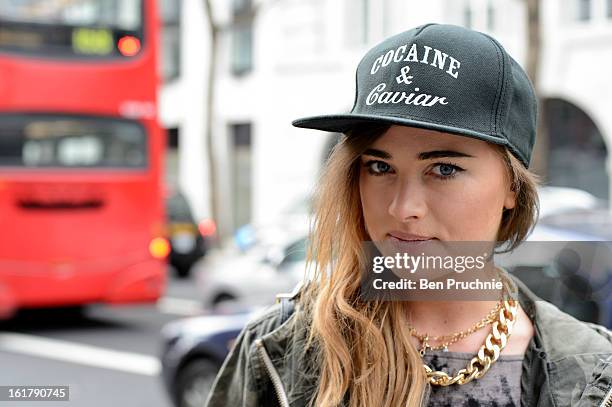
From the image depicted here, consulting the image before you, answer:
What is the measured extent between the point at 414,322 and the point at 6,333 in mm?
8643

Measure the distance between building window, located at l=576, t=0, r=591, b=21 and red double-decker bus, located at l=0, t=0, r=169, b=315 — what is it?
33.7ft

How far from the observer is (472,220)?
1.46 metres

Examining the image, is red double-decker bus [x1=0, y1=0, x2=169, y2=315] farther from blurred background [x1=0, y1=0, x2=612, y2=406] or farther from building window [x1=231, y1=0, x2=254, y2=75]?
building window [x1=231, y1=0, x2=254, y2=75]

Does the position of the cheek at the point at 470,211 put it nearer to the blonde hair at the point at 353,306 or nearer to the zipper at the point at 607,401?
the blonde hair at the point at 353,306

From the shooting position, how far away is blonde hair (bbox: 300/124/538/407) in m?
1.48

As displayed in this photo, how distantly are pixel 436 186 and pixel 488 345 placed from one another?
283 millimetres

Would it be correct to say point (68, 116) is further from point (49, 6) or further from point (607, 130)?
point (607, 130)

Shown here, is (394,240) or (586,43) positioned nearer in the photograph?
(394,240)

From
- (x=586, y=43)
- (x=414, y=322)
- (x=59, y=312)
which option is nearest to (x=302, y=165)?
(x=586, y=43)

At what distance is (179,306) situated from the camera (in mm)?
12055

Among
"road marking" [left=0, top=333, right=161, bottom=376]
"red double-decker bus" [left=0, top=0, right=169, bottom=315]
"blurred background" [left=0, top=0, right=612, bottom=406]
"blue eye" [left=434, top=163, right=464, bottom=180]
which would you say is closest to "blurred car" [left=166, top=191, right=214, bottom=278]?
"blurred background" [left=0, top=0, right=612, bottom=406]

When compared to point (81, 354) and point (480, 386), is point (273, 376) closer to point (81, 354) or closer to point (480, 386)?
point (480, 386)

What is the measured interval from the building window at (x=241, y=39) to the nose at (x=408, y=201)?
70.1 ft

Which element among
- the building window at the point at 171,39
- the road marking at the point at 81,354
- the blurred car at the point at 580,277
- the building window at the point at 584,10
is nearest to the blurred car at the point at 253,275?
the road marking at the point at 81,354
